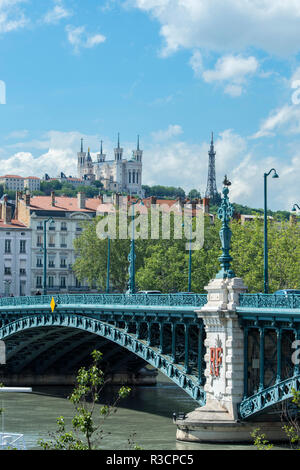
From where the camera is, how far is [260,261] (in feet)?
221

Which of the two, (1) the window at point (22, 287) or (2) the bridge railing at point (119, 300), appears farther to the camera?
(1) the window at point (22, 287)

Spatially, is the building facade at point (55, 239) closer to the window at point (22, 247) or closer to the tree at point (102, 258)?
the window at point (22, 247)

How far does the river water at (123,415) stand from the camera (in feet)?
127

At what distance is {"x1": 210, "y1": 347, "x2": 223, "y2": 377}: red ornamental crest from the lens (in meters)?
36.8

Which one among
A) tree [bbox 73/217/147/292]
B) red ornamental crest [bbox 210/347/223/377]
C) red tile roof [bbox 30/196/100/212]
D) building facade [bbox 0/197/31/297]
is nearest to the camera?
red ornamental crest [bbox 210/347/223/377]

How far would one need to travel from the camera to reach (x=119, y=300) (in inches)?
1875

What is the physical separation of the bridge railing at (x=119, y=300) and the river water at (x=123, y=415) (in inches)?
211

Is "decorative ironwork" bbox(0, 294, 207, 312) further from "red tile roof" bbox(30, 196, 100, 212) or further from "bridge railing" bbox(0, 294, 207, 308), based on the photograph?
"red tile roof" bbox(30, 196, 100, 212)

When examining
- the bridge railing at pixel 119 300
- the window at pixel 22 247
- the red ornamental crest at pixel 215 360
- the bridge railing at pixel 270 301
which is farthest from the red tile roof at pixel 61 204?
the bridge railing at pixel 270 301

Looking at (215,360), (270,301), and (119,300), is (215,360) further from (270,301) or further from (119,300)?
(119,300)

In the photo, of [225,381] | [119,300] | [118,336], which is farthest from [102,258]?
[225,381]

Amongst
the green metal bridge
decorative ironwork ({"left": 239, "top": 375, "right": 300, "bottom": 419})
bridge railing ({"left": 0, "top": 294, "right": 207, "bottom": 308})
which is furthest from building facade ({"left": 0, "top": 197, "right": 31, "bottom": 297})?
decorative ironwork ({"left": 239, "top": 375, "right": 300, "bottom": 419})

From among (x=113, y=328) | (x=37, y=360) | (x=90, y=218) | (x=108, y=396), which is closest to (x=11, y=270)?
(x=90, y=218)

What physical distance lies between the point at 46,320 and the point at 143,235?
37.3m
